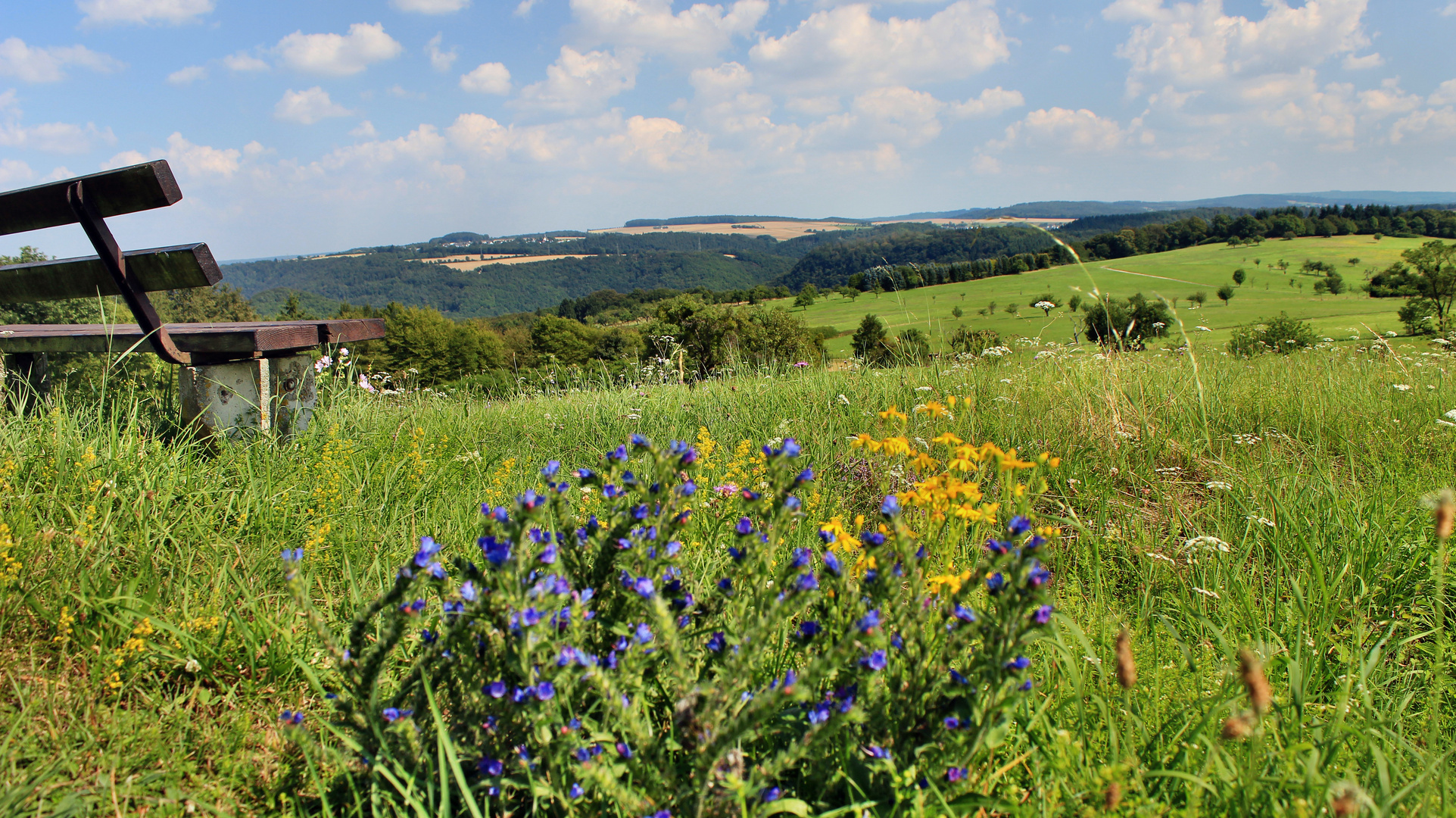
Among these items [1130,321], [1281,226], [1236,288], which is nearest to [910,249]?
[1236,288]

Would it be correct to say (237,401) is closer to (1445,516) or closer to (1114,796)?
(1114,796)

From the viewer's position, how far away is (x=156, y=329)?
11.2ft

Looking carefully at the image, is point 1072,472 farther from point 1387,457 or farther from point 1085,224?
point 1085,224

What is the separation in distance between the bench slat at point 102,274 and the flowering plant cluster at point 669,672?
9.50ft

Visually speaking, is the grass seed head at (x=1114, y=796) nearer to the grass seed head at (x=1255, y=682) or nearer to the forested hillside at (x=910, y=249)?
the grass seed head at (x=1255, y=682)

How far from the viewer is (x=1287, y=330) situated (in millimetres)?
17500

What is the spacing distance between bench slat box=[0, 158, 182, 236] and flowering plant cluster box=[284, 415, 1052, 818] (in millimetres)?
2944

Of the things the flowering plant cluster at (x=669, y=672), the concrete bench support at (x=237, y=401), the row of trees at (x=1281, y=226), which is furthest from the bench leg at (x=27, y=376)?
the row of trees at (x=1281, y=226)

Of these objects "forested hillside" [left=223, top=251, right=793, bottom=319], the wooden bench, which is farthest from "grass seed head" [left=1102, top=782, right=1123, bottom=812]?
"forested hillside" [left=223, top=251, right=793, bottom=319]

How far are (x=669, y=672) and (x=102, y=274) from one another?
4.06 meters

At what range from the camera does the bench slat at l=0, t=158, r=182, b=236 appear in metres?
3.17

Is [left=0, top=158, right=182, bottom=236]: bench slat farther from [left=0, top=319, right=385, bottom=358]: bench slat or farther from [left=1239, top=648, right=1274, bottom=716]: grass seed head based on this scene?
[left=1239, top=648, right=1274, bottom=716]: grass seed head

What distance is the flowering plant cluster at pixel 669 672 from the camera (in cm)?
106

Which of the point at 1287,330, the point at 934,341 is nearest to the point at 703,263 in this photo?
the point at 1287,330
